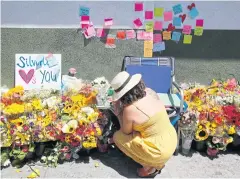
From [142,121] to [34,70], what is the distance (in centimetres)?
201

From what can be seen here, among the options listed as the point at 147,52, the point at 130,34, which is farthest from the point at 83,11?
the point at 147,52

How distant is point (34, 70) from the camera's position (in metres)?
4.14

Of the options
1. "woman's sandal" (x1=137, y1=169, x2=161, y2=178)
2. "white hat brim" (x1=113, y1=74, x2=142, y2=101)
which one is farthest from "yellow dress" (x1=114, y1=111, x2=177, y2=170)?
"white hat brim" (x1=113, y1=74, x2=142, y2=101)

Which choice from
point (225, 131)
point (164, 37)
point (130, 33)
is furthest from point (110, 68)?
point (225, 131)

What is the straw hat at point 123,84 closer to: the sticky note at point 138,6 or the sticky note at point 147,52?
the sticky note at point 147,52

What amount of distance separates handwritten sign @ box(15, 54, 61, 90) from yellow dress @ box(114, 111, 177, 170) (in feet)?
5.74

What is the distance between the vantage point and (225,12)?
4199mm

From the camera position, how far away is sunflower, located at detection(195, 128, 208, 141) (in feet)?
11.2

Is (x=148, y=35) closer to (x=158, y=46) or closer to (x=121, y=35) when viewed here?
(x=158, y=46)

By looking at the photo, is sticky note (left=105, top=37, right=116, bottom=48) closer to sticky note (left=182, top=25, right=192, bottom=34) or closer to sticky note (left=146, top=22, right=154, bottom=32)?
sticky note (left=146, top=22, right=154, bottom=32)

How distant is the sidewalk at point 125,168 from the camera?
3.20 m

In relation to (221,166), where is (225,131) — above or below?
above

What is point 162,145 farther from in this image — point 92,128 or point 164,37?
point 164,37

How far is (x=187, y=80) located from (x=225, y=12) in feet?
3.64
